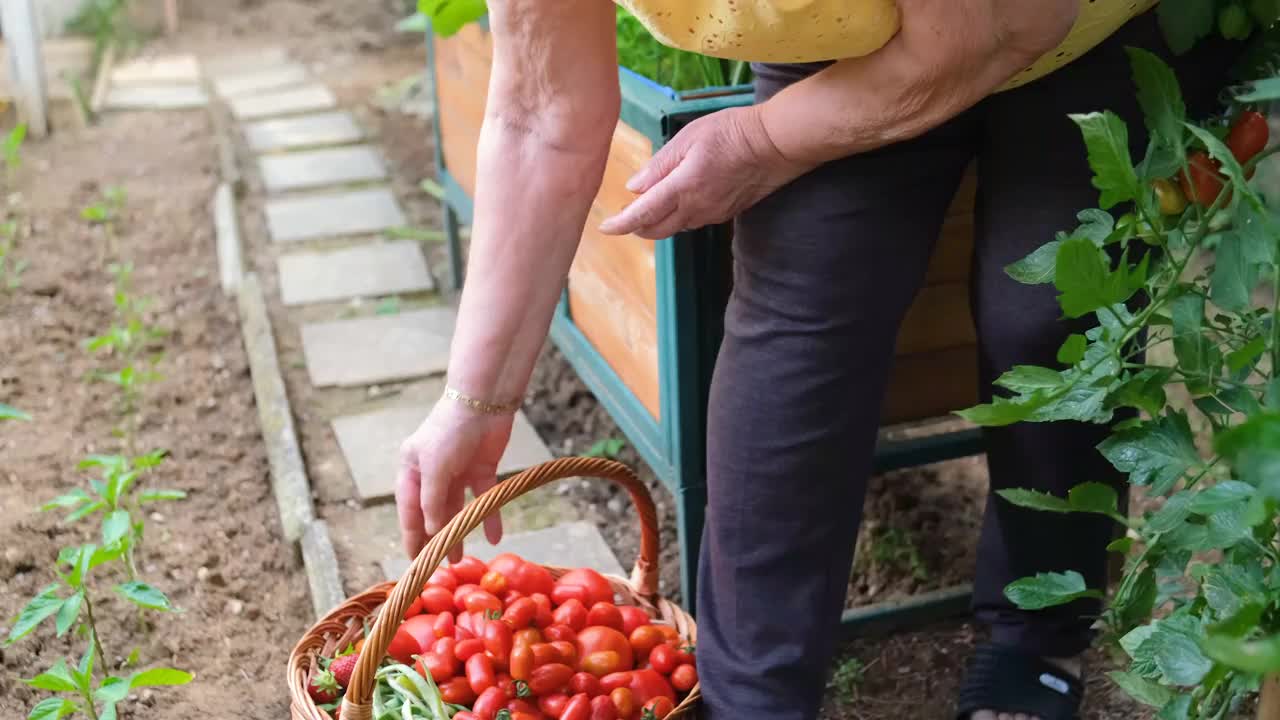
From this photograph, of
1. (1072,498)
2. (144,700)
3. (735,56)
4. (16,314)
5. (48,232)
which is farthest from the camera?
(48,232)

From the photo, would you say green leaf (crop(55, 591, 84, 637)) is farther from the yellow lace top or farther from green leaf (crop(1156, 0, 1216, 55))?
green leaf (crop(1156, 0, 1216, 55))

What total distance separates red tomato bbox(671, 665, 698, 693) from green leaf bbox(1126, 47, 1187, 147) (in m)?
0.82

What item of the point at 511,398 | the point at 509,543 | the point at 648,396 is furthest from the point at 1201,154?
the point at 509,543

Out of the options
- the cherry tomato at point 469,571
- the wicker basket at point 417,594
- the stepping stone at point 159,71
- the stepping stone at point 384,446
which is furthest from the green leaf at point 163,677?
the stepping stone at point 159,71

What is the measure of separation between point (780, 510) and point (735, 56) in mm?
448

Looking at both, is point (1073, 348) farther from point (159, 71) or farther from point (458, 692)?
point (159, 71)

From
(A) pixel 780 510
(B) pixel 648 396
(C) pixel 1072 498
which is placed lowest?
(B) pixel 648 396

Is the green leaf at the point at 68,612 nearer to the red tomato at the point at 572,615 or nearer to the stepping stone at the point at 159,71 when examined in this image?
the red tomato at the point at 572,615

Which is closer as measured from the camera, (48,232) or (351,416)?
(351,416)

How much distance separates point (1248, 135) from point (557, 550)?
1.27 meters

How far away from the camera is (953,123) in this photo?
125cm

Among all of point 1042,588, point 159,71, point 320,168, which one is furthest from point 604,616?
point 159,71

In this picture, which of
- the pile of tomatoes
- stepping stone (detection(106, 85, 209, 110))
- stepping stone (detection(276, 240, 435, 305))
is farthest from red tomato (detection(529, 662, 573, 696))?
stepping stone (detection(106, 85, 209, 110))

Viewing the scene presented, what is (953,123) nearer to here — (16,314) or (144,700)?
(144,700)
